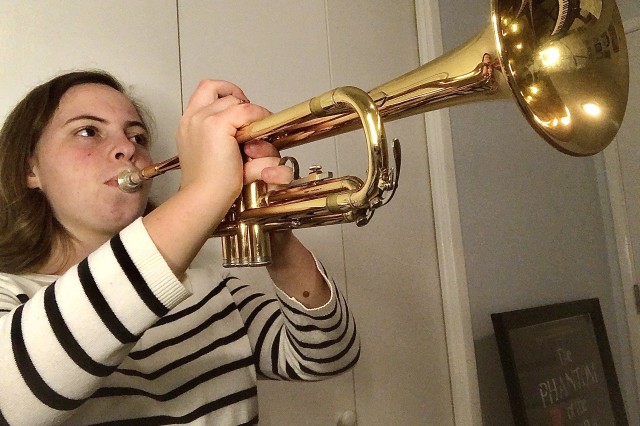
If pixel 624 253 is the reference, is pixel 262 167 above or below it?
above

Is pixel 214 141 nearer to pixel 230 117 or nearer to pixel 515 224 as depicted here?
pixel 230 117

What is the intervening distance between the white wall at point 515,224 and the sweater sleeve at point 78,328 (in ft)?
3.48

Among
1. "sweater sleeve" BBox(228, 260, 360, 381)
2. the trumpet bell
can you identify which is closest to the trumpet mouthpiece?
"sweater sleeve" BBox(228, 260, 360, 381)

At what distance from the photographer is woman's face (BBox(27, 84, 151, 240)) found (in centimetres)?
67

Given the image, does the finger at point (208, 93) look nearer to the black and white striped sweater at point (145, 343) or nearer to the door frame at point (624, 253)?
the black and white striped sweater at point (145, 343)

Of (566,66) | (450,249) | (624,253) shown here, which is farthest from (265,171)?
(624,253)

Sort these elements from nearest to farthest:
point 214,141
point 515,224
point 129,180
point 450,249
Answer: point 214,141, point 129,180, point 450,249, point 515,224

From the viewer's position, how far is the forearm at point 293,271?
2.31 ft

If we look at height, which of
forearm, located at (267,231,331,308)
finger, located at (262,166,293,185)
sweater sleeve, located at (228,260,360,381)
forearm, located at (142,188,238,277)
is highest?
finger, located at (262,166,293,185)

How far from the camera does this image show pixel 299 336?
72 cm

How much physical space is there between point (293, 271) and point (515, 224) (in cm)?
104

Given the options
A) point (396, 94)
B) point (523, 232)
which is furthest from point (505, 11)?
point (523, 232)

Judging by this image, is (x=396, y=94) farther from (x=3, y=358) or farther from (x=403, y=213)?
(x=403, y=213)

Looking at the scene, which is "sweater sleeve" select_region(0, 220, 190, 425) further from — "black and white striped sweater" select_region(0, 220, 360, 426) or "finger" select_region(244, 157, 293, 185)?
"finger" select_region(244, 157, 293, 185)
